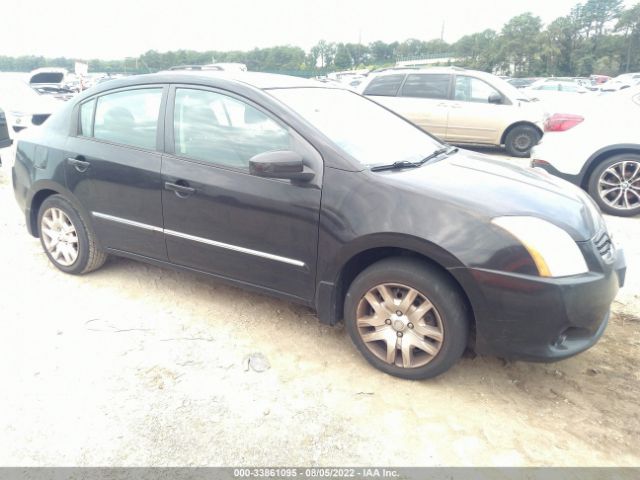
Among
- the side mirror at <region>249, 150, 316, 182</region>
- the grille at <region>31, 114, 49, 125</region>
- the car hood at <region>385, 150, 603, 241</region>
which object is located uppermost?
the side mirror at <region>249, 150, 316, 182</region>

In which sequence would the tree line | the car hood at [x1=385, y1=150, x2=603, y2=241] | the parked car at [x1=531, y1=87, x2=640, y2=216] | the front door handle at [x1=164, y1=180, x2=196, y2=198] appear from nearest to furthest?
the car hood at [x1=385, y1=150, x2=603, y2=241] < the front door handle at [x1=164, y1=180, x2=196, y2=198] < the parked car at [x1=531, y1=87, x2=640, y2=216] < the tree line

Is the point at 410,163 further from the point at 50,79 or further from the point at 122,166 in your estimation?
the point at 50,79

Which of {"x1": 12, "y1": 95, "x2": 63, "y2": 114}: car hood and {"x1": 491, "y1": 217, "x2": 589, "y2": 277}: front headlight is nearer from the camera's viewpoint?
{"x1": 491, "y1": 217, "x2": 589, "y2": 277}: front headlight

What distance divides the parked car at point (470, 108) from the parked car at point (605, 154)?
350 cm

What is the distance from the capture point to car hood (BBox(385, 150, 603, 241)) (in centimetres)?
254

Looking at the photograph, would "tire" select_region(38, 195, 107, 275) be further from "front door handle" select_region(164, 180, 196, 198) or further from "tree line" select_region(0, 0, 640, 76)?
"tree line" select_region(0, 0, 640, 76)

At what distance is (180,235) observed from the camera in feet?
10.8

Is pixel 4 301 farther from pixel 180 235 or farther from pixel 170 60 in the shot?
pixel 170 60

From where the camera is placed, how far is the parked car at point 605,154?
5.65 meters

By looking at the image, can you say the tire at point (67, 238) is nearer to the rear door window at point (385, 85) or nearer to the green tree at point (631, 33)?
the rear door window at point (385, 85)

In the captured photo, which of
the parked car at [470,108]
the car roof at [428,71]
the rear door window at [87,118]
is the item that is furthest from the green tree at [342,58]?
the rear door window at [87,118]

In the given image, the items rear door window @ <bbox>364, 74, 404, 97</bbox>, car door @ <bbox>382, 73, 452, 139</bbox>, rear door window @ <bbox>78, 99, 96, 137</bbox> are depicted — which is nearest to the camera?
rear door window @ <bbox>78, 99, 96, 137</bbox>

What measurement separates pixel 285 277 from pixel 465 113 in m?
7.75

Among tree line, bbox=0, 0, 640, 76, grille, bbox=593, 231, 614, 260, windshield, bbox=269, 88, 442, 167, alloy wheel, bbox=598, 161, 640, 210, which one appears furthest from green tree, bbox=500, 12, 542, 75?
grille, bbox=593, 231, 614, 260
